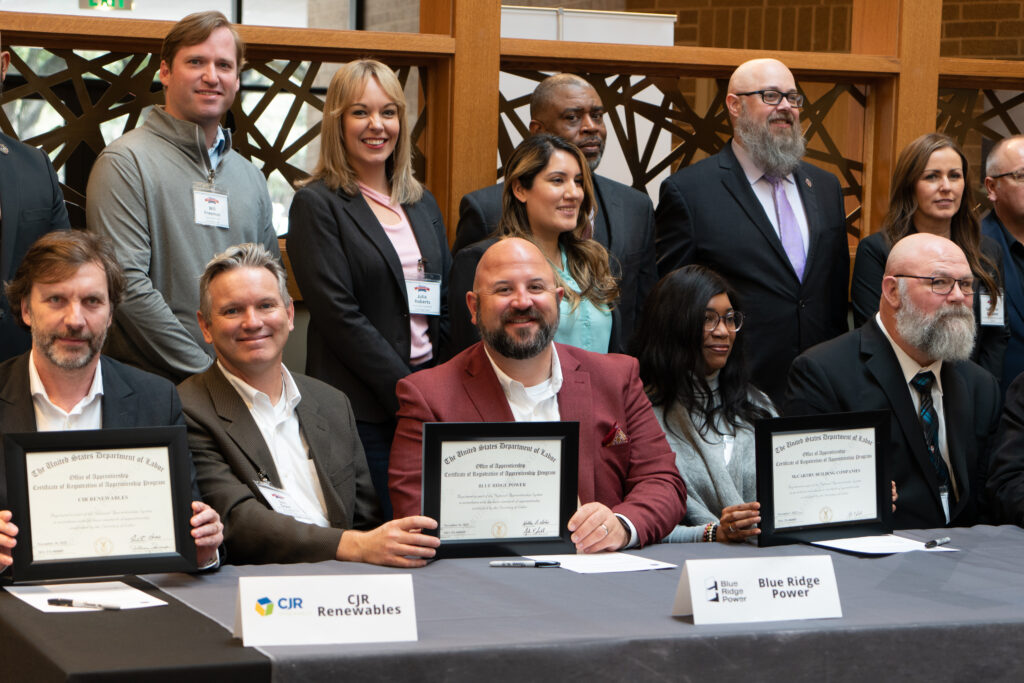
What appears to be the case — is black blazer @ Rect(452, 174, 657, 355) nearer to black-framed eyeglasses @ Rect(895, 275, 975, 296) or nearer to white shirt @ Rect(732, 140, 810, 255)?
white shirt @ Rect(732, 140, 810, 255)

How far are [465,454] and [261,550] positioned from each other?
558mm

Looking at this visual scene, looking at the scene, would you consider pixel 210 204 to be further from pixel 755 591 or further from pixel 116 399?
pixel 755 591

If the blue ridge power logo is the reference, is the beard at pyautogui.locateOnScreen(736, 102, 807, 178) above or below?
above

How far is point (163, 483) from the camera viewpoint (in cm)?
224

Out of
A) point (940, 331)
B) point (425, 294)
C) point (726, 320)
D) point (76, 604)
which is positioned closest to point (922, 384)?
point (940, 331)

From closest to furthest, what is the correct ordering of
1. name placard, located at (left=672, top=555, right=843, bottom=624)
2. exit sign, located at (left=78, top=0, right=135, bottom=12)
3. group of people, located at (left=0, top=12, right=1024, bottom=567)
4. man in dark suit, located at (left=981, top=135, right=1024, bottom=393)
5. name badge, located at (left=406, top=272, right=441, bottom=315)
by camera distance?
1. name placard, located at (left=672, top=555, right=843, bottom=624)
2. group of people, located at (left=0, top=12, right=1024, bottom=567)
3. name badge, located at (left=406, top=272, right=441, bottom=315)
4. man in dark suit, located at (left=981, top=135, right=1024, bottom=393)
5. exit sign, located at (left=78, top=0, right=135, bottom=12)

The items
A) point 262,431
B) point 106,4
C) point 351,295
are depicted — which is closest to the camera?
point 262,431

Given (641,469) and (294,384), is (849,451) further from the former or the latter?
(294,384)

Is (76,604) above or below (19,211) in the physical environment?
below

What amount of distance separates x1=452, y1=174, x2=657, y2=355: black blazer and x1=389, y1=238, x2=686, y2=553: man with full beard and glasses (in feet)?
2.49

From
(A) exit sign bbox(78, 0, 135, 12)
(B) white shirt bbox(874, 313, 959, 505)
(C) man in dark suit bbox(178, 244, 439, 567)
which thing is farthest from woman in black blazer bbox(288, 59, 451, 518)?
(A) exit sign bbox(78, 0, 135, 12)

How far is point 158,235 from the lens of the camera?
11.5 feet

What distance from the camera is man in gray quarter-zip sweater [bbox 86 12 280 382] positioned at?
3445 millimetres

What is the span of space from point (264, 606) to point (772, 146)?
2.90 m
